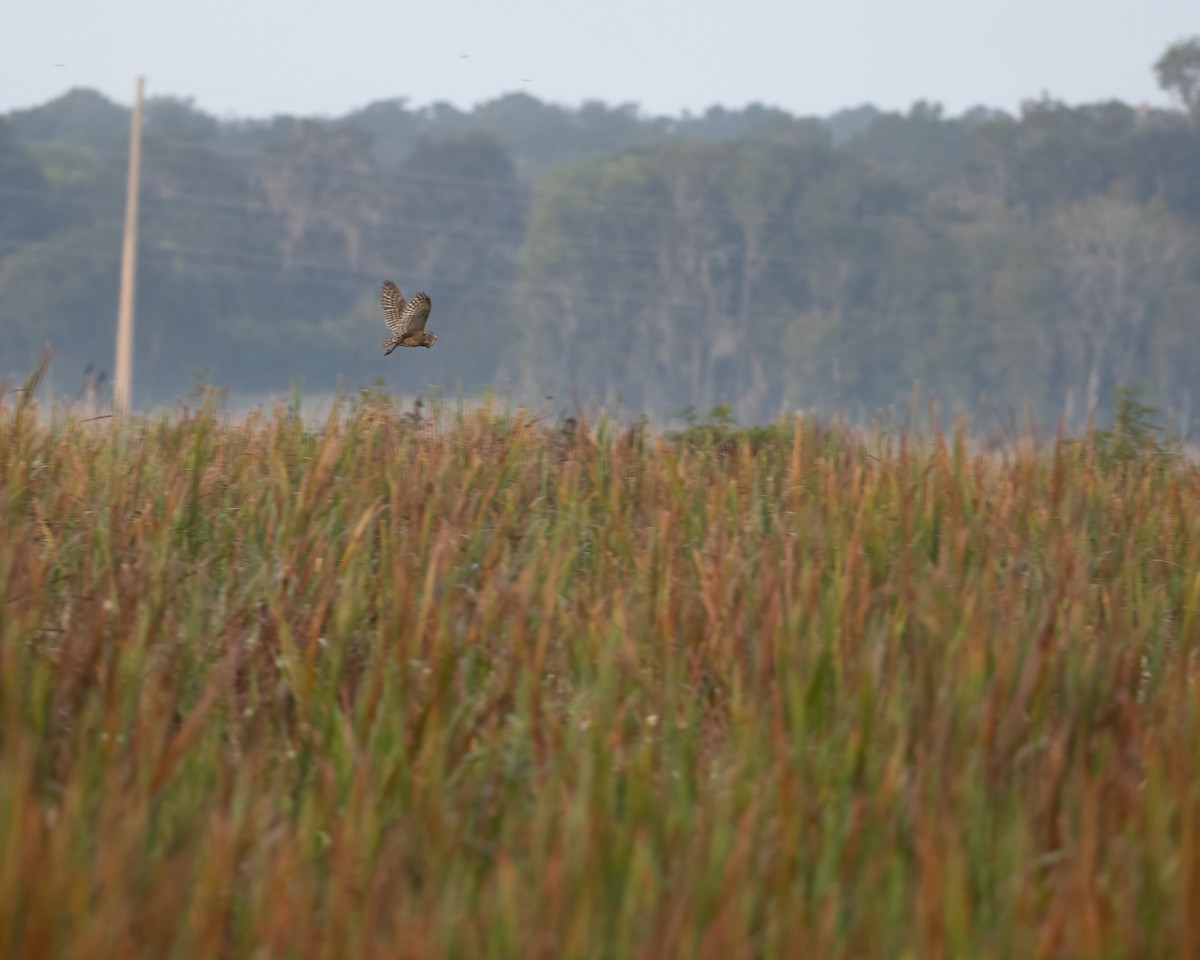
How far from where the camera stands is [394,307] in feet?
21.1

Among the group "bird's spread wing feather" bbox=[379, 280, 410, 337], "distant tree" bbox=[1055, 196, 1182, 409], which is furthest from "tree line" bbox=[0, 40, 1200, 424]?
"bird's spread wing feather" bbox=[379, 280, 410, 337]

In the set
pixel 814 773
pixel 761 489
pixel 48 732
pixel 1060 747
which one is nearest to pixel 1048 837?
pixel 1060 747

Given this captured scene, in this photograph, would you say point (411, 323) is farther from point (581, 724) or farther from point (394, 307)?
point (581, 724)

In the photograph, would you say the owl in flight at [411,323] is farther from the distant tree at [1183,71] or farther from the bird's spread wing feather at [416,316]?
the distant tree at [1183,71]

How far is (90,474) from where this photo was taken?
5688 millimetres

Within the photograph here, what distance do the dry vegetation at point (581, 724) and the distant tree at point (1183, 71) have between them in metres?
77.5

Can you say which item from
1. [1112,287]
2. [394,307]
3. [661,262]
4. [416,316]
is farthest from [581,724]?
[661,262]

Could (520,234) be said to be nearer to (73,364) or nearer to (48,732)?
(73,364)

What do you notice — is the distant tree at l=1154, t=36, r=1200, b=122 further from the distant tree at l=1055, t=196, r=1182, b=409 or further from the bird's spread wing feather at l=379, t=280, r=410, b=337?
the bird's spread wing feather at l=379, t=280, r=410, b=337

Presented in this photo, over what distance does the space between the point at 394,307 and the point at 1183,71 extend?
77.6 metres

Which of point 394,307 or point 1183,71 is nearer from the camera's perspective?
point 394,307

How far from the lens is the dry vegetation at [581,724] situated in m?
2.24

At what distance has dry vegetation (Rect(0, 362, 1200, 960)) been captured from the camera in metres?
2.24

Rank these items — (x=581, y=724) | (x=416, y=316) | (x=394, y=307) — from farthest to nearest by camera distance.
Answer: (x=394, y=307)
(x=416, y=316)
(x=581, y=724)
